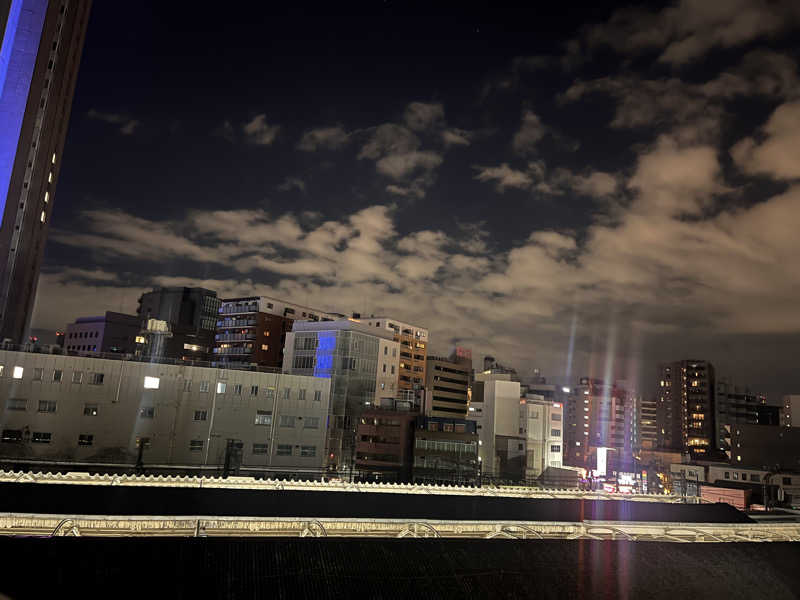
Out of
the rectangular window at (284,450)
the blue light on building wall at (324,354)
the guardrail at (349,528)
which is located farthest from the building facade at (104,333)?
the guardrail at (349,528)

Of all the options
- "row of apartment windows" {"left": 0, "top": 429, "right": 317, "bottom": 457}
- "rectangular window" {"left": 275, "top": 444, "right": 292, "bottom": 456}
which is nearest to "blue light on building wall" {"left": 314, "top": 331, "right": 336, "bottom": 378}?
"rectangular window" {"left": 275, "top": 444, "right": 292, "bottom": 456}

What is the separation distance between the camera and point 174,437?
4941cm

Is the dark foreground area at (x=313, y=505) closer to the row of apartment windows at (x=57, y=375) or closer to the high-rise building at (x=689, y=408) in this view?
the row of apartment windows at (x=57, y=375)

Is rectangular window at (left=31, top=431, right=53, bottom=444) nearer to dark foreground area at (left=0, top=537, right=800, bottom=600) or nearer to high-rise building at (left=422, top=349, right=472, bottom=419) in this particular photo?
dark foreground area at (left=0, top=537, right=800, bottom=600)

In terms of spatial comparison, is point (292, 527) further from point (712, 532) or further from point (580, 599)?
point (712, 532)

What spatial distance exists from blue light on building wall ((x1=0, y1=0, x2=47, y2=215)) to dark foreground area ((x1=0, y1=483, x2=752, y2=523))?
2767 cm

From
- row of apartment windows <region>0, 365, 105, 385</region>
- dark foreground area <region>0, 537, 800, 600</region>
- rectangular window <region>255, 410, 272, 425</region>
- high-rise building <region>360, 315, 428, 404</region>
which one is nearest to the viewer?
dark foreground area <region>0, 537, 800, 600</region>

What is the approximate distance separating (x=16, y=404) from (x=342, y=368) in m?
36.0

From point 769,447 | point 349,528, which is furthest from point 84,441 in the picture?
point 769,447

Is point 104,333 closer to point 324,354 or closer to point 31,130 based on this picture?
point 324,354

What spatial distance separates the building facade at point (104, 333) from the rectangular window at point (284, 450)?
314 feet

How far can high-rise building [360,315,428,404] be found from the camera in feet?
349

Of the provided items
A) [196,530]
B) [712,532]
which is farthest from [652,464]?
[196,530]

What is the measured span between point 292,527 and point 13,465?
3210 centimetres
